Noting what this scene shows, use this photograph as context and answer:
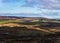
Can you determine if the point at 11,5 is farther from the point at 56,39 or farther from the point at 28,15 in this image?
the point at 56,39

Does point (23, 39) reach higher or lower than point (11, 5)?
lower

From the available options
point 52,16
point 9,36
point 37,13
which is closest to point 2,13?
point 9,36

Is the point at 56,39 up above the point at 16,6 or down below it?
below

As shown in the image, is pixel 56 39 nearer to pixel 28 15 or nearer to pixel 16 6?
pixel 28 15

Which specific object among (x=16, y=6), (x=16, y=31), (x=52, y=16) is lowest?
(x=16, y=31)

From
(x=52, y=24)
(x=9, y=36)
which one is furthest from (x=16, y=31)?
(x=52, y=24)

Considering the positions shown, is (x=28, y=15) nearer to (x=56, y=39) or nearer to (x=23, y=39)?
(x=23, y=39)

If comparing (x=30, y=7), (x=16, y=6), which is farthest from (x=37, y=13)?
(x=16, y=6)
